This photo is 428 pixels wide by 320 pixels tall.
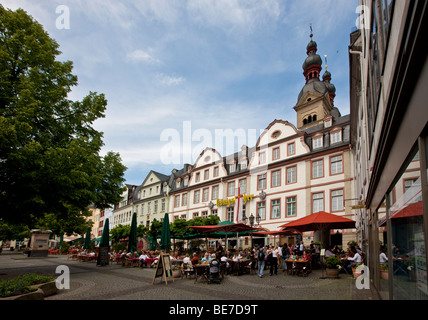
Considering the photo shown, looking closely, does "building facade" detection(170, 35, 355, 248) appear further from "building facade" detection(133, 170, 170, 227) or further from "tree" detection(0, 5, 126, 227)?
"tree" detection(0, 5, 126, 227)

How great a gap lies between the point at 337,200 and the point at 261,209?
8706 mm

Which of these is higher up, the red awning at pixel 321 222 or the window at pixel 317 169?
the window at pixel 317 169

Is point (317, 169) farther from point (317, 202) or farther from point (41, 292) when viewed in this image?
point (41, 292)

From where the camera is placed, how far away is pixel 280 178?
1204 inches

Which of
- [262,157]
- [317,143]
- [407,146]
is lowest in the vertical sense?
[407,146]

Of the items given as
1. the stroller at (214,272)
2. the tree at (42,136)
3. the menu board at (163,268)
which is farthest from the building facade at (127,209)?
the stroller at (214,272)

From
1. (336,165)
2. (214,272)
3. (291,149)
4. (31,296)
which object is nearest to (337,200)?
(336,165)

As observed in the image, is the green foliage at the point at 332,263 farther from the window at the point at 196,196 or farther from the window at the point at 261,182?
the window at the point at 196,196

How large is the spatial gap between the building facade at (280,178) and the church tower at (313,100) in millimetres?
327

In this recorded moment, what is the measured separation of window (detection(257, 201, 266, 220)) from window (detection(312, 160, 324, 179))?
259 inches

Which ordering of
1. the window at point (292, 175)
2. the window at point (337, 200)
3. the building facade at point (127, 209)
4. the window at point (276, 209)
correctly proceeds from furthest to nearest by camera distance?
the building facade at point (127, 209) < the window at point (276, 209) < the window at point (292, 175) < the window at point (337, 200)

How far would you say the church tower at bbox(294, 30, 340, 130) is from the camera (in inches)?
1818

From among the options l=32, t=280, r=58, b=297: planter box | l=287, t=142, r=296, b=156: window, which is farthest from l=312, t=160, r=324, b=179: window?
l=32, t=280, r=58, b=297: planter box

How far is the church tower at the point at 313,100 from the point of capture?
152 feet
